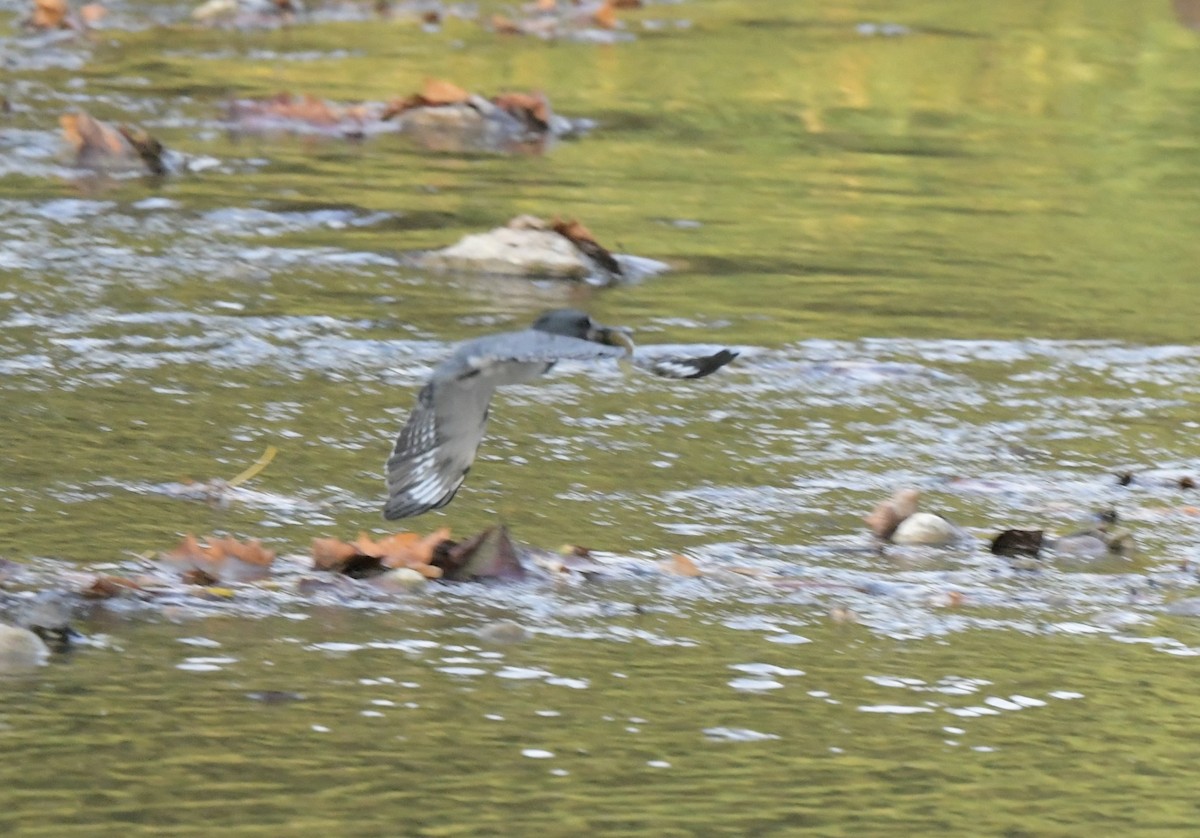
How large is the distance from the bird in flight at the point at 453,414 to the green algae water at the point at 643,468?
0.25m

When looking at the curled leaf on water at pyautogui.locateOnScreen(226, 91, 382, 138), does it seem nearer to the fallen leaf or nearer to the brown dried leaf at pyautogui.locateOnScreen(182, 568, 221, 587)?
the fallen leaf

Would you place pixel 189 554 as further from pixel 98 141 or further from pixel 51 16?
pixel 51 16

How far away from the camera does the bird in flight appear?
414 cm

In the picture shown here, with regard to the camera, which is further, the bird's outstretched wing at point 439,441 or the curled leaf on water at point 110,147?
the curled leaf on water at point 110,147

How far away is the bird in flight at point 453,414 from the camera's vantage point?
4.14m

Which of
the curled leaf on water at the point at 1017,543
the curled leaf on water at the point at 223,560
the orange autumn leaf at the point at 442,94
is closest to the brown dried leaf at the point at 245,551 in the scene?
the curled leaf on water at the point at 223,560

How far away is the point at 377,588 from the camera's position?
434 centimetres

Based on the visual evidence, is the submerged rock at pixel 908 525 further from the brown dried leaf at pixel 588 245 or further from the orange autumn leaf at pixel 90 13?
the orange autumn leaf at pixel 90 13

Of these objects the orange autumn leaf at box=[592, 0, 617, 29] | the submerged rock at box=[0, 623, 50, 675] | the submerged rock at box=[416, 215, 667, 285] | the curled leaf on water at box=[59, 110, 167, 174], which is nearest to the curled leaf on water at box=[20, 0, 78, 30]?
the orange autumn leaf at box=[592, 0, 617, 29]

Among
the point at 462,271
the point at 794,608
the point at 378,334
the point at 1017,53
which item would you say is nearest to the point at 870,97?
the point at 1017,53

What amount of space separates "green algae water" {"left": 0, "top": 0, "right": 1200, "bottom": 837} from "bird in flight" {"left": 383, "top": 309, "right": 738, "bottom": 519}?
0.25 meters

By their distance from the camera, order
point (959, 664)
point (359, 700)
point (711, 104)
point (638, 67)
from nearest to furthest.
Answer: point (359, 700) < point (959, 664) < point (711, 104) < point (638, 67)

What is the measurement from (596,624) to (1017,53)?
9.94 meters

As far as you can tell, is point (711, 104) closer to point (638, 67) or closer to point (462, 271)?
point (638, 67)
